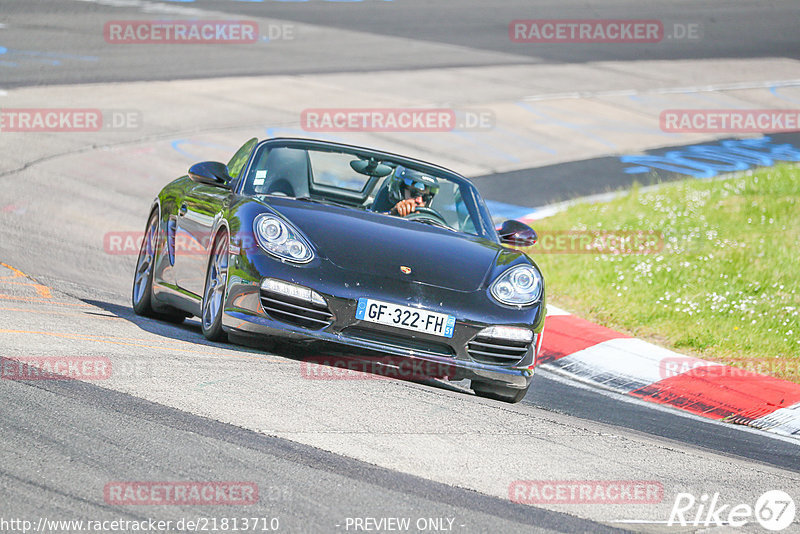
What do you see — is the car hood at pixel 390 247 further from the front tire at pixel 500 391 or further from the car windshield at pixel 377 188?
the front tire at pixel 500 391

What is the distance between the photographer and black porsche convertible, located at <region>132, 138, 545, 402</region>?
610 centimetres

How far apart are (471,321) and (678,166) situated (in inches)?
462

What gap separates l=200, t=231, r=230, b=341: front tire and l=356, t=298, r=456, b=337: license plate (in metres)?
0.81

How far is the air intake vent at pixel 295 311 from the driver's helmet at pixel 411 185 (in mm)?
1623

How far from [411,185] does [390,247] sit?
113 cm

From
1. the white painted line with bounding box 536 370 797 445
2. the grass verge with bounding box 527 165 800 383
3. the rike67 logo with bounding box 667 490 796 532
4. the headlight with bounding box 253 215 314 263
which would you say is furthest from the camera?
the grass verge with bounding box 527 165 800 383

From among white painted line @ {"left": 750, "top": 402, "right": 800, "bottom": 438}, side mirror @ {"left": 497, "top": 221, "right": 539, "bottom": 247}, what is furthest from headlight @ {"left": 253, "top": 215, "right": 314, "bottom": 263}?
white painted line @ {"left": 750, "top": 402, "right": 800, "bottom": 438}

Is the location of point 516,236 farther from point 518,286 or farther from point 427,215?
point 518,286

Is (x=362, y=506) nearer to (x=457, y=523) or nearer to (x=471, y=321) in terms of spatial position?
(x=457, y=523)

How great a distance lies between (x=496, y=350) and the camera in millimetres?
6336

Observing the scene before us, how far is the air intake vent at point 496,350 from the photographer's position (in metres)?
6.27

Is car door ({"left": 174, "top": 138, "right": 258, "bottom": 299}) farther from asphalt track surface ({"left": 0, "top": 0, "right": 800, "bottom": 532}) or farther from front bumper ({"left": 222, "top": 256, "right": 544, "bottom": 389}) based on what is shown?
front bumper ({"left": 222, "top": 256, "right": 544, "bottom": 389})

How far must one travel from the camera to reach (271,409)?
504 cm

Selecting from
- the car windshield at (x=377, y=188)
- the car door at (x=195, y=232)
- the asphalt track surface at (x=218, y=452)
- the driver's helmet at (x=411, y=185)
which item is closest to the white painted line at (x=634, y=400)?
the asphalt track surface at (x=218, y=452)
